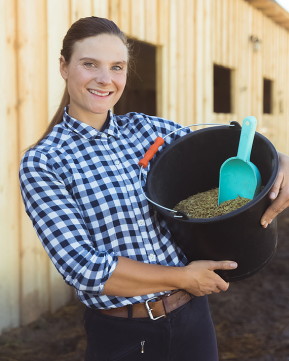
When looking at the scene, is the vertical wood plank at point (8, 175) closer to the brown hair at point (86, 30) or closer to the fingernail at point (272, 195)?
the brown hair at point (86, 30)

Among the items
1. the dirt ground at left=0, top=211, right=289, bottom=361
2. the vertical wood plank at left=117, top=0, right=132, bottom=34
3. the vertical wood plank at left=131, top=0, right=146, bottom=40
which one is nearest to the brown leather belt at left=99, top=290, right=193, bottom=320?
the dirt ground at left=0, top=211, right=289, bottom=361

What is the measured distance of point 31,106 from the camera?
3.41 m

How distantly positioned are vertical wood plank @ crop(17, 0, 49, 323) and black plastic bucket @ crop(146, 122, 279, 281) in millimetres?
1945

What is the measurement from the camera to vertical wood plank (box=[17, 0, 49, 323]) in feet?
10.9

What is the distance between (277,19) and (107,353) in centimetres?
814

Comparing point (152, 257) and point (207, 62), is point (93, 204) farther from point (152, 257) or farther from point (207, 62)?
point (207, 62)

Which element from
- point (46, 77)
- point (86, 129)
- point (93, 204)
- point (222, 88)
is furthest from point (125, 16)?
point (222, 88)

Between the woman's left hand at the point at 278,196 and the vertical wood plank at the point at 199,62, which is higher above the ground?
the vertical wood plank at the point at 199,62

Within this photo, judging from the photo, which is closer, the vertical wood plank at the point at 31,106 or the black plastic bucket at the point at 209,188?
the black plastic bucket at the point at 209,188

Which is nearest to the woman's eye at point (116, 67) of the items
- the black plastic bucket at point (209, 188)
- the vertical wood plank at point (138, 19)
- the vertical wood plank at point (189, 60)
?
the black plastic bucket at point (209, 188)

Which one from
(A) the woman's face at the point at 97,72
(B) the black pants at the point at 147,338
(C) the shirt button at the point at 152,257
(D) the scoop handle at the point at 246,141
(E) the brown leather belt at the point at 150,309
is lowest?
(B) the black pants at the point at 147,338

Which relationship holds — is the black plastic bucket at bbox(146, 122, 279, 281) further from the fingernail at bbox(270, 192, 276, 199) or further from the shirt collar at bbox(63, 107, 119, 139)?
the shirt collar at bbox(63, 107, 119, 139)

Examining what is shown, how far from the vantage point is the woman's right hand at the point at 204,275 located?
1.37 metres

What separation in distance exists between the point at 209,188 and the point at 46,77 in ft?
6.90
